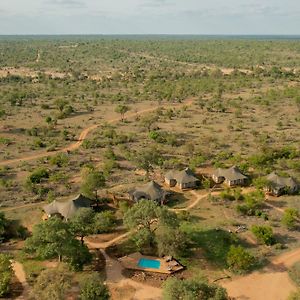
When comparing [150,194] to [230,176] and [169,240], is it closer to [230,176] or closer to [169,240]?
[169,240]

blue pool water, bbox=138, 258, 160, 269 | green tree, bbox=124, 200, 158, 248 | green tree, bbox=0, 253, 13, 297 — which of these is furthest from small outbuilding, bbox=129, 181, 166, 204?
green tree, bbox=0, 253, 13, 297

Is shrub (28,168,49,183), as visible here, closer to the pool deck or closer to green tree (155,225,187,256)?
the pool deck

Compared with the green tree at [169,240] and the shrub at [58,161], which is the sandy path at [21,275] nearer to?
the green tree at [169,240]

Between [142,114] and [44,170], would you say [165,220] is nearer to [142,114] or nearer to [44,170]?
[44,170]

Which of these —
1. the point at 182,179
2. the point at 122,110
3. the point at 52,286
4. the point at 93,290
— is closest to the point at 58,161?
the point at 182,179

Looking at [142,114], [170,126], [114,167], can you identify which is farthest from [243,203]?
[142,114]

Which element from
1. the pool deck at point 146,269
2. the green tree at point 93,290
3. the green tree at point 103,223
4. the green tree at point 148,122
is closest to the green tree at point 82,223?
the green tree at point 103,223

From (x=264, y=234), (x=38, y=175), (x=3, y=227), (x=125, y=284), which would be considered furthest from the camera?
(x=38, y=175)
